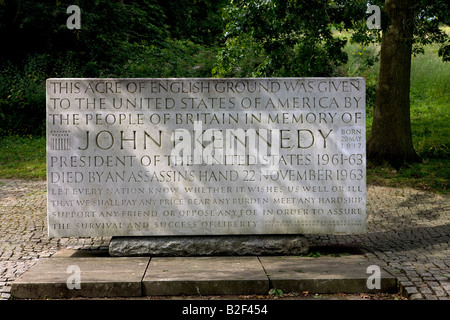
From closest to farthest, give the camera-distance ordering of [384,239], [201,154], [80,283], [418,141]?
[80,283] < [201,154] < [384,239] < [418,141]

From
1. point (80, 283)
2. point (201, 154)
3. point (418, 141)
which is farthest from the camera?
point (418, 141)

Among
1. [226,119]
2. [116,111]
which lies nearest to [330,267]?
[226,119]

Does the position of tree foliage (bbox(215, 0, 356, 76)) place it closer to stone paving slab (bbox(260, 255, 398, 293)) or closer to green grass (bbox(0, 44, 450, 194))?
green grass (bbox(0, 44, 450, 194))

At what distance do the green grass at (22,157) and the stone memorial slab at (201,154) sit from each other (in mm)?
6183

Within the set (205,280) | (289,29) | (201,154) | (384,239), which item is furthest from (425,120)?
(205,280)

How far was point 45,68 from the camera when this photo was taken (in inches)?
681

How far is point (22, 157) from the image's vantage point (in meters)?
13.5

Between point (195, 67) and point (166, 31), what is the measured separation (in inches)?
185

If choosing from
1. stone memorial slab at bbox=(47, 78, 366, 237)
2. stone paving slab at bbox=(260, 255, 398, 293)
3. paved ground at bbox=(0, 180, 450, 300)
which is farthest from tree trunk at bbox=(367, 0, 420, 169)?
stone paving slab at bbox=(260, 255, 398, 293)

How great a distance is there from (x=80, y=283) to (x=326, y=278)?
2306mm

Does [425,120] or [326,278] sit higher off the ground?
[425,120]

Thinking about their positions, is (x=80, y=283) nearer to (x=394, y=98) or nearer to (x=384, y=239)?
(x=384, y=239)

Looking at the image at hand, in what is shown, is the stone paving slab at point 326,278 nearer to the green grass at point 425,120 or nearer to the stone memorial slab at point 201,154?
the stone memorial slab at point 201,154

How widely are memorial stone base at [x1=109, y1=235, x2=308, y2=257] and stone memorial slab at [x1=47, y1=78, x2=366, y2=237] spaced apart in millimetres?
92
